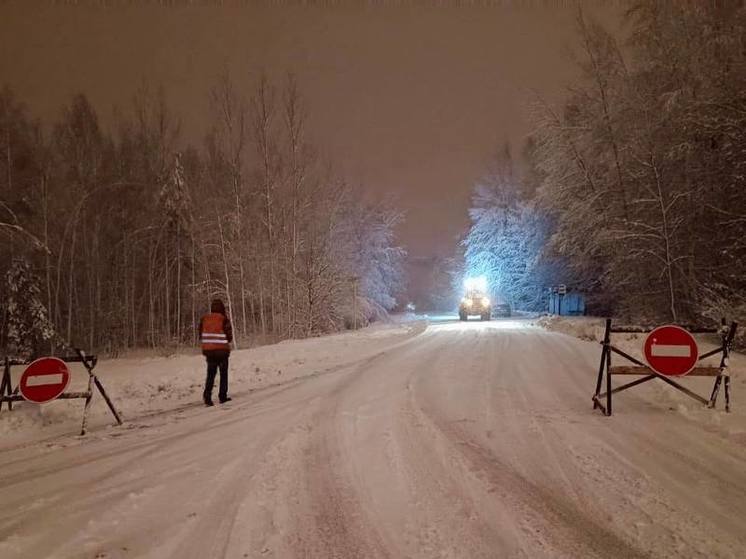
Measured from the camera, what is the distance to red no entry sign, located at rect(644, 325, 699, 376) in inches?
285

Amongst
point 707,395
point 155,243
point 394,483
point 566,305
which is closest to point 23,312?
point 155,243

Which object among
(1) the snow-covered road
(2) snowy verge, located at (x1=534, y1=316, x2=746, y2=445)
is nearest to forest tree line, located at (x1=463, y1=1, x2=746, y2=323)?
(2) snowy verge, located at (x1=534, y1=316, x2=746, y2=445)

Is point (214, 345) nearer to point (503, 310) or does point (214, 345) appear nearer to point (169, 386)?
point (169, 386)

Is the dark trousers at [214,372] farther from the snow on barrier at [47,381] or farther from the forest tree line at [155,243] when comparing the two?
the forest tree line at [155,243]

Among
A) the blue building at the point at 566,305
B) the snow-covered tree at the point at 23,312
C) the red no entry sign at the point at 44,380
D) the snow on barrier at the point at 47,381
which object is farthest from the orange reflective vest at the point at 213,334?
the blue building at the point at 566,305

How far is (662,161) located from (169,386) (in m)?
19.5

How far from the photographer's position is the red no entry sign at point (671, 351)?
7227 millimetres

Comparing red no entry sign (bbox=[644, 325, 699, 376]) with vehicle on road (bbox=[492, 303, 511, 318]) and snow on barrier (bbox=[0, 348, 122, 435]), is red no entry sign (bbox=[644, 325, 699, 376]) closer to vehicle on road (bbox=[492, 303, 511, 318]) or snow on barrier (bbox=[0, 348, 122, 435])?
snow on barrier (bbox=[0, 348, 122, 435])

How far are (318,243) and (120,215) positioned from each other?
53.2ft

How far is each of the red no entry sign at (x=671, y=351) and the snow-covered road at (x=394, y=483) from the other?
0.64m

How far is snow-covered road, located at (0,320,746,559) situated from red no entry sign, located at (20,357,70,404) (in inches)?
36.7

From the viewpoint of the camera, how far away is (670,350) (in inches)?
288

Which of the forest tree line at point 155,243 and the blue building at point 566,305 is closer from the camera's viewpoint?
the forest tree line at point 155,243

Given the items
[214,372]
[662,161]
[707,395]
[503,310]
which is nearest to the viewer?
[707,395]
